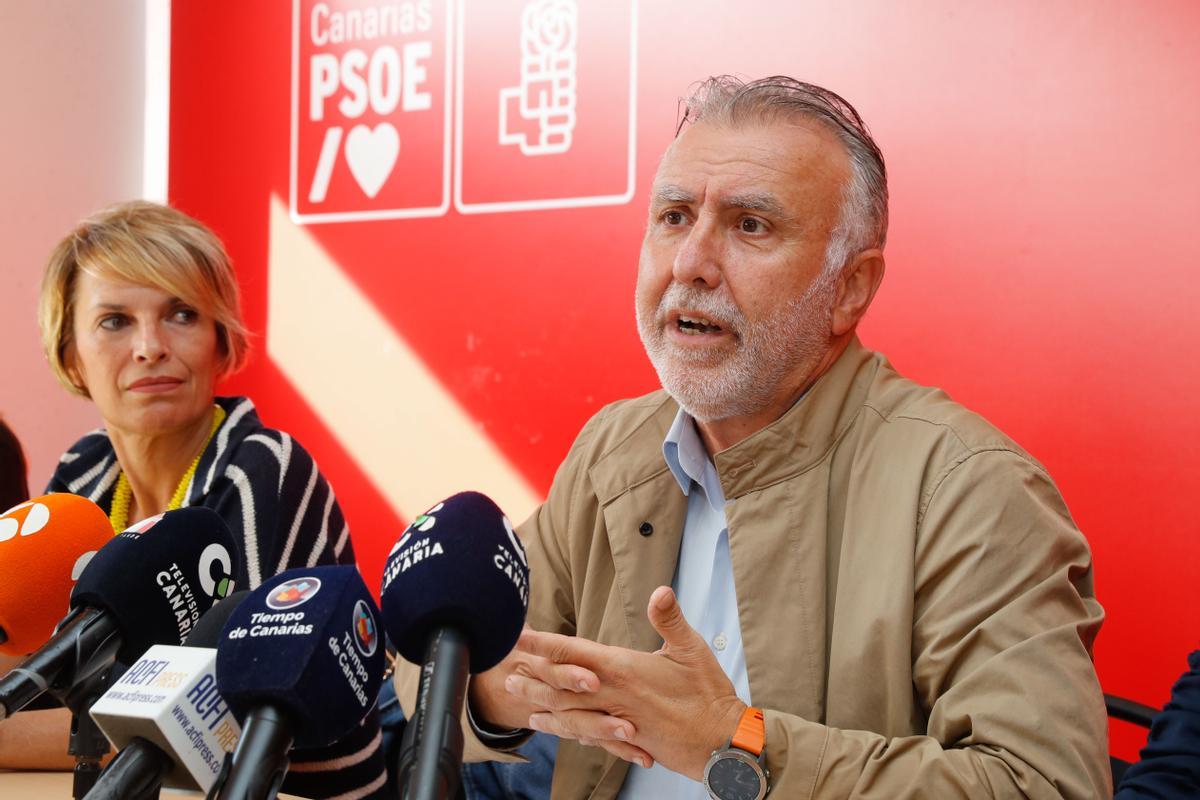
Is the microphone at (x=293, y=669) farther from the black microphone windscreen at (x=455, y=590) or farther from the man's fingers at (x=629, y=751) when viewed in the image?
the man's fingers at (x=629, y=751)

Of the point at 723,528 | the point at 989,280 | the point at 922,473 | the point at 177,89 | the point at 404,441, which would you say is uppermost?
the point at 177,89

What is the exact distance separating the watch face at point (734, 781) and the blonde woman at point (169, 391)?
44.5 inches

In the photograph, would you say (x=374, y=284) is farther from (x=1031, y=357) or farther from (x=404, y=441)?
(x=1031, y=357)

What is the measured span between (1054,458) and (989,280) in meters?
0.42

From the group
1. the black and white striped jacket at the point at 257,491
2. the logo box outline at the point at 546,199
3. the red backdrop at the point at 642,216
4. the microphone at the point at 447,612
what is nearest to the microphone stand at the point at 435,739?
A: the microphone at the point at 447,612

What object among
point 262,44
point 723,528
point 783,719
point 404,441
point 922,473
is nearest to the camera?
point 783,719

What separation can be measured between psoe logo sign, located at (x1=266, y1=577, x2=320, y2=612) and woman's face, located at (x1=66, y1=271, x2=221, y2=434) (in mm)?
1532

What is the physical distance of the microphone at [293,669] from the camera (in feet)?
2.44

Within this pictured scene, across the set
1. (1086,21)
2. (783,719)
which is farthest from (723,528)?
(1086,21)

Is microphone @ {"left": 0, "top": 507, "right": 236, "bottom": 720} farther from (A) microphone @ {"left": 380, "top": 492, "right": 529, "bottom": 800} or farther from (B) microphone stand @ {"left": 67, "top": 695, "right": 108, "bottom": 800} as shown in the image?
(A) microphone @ {"left": 380, "top": 492, "right": 529, "bottom": 800}

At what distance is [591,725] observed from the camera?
4.00 ft

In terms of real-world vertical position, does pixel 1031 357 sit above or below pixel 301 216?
below

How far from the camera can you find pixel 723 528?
5.38 ft

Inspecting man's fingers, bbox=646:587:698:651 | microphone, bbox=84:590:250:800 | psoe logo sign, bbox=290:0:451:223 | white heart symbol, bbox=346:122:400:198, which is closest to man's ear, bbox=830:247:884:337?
man's fingers, bbox=646:587:698:651
